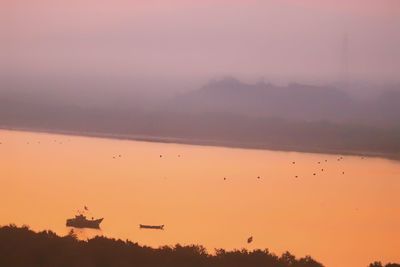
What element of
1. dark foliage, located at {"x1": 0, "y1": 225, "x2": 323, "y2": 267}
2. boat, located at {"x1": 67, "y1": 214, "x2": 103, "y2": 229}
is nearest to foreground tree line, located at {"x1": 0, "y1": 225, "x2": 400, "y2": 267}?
dark foliage, located at {"x1": 0, "y1": 225, "x2": 323, "y2": 267}

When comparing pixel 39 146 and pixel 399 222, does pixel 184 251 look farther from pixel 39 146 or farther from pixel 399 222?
pixel 39 146

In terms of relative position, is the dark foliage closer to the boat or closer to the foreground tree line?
the foreground tree line

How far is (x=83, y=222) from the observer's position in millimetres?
15062

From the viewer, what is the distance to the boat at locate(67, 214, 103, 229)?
1492 centimetres

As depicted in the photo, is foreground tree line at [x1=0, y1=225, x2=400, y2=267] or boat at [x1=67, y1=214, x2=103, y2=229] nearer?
foreground tree line at [x1=0, y1=225, x2=400, y2=267]

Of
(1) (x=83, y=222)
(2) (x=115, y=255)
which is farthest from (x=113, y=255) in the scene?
(1) (x=83, y=222)

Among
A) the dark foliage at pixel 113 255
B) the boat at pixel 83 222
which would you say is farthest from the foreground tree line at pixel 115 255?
the boat at pixel 83 222

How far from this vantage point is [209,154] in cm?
2006

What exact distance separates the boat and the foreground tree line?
64.1 inches

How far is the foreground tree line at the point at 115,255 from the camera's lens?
39.3 feet

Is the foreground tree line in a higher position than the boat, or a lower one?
lower

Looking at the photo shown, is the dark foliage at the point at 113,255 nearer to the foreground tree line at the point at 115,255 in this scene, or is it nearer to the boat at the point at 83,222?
the foreground tree line at the point at 115,255

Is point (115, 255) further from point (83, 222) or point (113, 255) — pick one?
point (83, 222)

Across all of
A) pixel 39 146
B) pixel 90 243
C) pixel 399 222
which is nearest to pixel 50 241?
pixel 90 243
